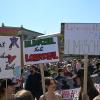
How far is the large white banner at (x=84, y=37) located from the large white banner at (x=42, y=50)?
0.74 meters

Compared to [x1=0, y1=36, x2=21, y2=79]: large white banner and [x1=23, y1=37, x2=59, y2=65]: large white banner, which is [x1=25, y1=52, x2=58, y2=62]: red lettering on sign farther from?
[x1=0, y1=36, x2=21, y2=79]: large white banner

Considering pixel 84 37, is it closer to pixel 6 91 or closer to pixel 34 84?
pixel 6 91

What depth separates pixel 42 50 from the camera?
813cm

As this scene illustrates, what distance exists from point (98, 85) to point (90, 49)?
12.4 ft

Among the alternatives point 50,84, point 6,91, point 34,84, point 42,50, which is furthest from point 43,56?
point 34,84

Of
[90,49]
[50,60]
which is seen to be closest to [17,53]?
[50,60]

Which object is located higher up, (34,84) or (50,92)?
(50,92)

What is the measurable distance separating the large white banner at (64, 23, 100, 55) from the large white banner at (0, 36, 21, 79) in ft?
3.13

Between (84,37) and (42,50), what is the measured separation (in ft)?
3.34

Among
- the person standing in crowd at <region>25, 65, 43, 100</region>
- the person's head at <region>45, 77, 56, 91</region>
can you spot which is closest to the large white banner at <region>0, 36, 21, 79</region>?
the person's head at <region>45, 77, 56, 91</region>

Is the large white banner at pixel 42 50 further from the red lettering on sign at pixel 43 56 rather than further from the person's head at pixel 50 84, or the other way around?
the person's head at pixel 50 84

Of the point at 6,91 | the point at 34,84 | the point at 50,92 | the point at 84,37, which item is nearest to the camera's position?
the point at 6,91

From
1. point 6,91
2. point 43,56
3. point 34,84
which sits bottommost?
point 34,84

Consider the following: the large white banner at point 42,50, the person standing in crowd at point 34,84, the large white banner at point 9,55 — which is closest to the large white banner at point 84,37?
the large white banner at point 42,50
